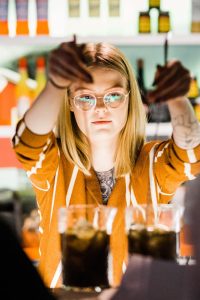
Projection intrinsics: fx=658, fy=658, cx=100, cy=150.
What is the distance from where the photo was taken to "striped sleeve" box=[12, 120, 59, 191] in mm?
1699

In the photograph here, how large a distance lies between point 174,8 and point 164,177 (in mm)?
1397

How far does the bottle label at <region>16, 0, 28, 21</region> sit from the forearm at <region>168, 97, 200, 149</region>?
1401 mm

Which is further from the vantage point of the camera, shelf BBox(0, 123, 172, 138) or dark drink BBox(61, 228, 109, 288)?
shelf BBox(0, 123, 172, 138)

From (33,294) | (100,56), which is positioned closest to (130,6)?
(100,56)

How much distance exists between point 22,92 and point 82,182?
1182mm

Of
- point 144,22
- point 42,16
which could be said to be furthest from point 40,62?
point 144,22

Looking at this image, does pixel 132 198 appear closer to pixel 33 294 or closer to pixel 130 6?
pixel 33 294

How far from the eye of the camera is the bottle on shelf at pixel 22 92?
2967 millimetres

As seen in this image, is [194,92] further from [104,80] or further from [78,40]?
[104,80]

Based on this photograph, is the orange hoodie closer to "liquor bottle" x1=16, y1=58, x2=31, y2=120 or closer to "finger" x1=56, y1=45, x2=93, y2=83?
"finger" x1=56, y1=45, x2=93, y2=83

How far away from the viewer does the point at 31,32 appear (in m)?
2.99

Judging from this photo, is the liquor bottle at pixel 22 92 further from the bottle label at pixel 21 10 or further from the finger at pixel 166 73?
the finger at pixel 166 73

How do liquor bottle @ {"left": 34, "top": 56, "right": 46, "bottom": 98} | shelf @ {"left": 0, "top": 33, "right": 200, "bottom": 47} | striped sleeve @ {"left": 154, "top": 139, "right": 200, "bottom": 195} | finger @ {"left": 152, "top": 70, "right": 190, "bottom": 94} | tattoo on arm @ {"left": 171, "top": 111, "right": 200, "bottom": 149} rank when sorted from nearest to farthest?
finger @ {"left": 152, "top": 70, "right": 190, "bottom": 94}, tattoo on arm @ {"left": 171, "top": 111, "right": 200, "bottom": 149}, striped sleeve @ {"left": 154, "top": 139, "right": 200, "bottom": 195}, shelf @ {"left": 0, "top": 33, "right": 200, "bottom": 47}, liquor bottle @ {"left": 34, "top": 56, "right": 46, "bottom": 98}

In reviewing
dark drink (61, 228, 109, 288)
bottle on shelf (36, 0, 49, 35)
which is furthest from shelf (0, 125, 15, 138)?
dark drink (61, 228, 109, 288)
